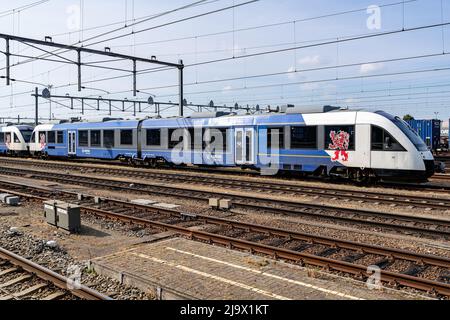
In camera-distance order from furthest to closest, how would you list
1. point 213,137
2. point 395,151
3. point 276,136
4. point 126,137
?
point 126,137, point 213,137, point 276,136, point 395,151

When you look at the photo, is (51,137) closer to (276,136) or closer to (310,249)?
(276,136)

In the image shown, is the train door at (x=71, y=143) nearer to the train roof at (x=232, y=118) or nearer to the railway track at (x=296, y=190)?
the train roof at (x=232, y=118)

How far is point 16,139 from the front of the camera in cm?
3975

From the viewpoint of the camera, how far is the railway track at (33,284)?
6.00 metres

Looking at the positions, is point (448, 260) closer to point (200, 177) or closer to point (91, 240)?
point (91, 240)

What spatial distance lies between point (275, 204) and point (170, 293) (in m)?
8.12

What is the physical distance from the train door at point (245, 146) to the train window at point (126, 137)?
8.70 meters

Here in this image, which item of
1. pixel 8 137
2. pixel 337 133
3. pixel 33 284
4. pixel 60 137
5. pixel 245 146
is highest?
pixel 8 137

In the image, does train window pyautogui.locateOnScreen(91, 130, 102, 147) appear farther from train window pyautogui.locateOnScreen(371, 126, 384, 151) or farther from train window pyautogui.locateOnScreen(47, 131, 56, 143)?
train window pyautogui.locateOnScreen(371, 126, 384, 151)

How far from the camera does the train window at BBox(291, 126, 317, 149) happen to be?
59.2 feet

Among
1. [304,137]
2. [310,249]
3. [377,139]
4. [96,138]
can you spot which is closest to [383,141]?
[377,139]

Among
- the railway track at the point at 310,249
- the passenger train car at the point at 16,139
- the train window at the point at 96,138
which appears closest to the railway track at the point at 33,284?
the railway track at the point at 310,249

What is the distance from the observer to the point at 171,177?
67.9 ft

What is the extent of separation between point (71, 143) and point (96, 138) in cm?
371
